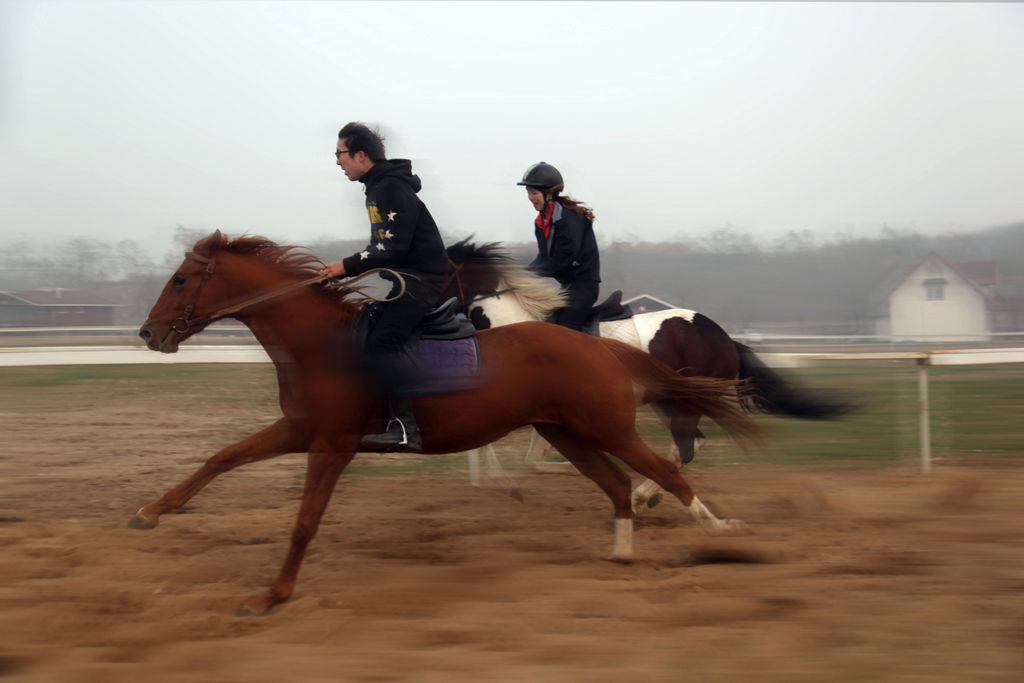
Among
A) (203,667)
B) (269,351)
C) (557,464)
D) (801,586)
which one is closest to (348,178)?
(269,351)

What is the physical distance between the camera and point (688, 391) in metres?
6.36

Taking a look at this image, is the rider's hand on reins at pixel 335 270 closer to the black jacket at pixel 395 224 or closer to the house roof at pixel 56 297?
the black jacket at pixel 395 224

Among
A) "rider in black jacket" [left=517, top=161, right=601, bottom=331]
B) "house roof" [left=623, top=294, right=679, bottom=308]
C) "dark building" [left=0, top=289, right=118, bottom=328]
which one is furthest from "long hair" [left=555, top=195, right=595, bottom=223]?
"house roof" [left=623, top=294, right=679, bottom=308]

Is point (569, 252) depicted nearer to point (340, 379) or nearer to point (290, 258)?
point (290, 258)

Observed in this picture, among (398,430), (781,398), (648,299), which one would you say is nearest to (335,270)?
(398,430)

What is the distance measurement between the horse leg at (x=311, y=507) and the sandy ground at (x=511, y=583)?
0.38 feet

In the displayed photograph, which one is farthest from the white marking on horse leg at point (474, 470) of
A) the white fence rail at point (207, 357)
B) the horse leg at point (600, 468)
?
the horse leg at point (600, 468)

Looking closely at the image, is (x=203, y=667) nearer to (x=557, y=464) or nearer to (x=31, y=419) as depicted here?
(x=557, y=464)

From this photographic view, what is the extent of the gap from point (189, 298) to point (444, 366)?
147 centimetres

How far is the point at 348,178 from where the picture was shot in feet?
18.5

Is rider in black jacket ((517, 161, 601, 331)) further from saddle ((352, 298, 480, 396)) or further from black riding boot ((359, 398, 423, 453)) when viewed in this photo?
black riding boot ((359, 398, 423, 453))

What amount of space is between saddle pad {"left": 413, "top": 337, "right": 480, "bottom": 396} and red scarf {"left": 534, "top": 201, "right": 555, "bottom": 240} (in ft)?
7.98

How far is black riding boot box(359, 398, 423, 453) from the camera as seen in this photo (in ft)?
18.1

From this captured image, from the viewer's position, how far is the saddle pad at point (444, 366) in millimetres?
5559
